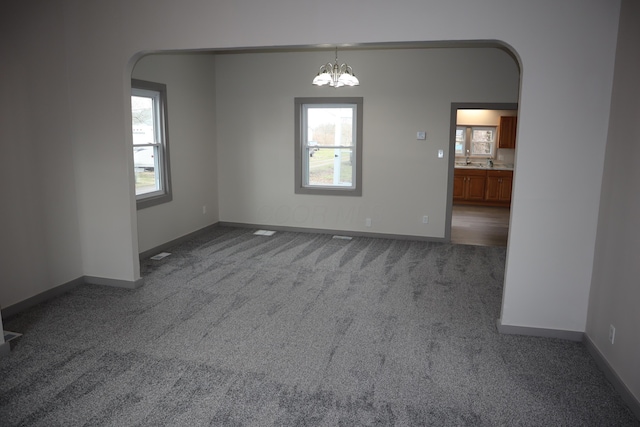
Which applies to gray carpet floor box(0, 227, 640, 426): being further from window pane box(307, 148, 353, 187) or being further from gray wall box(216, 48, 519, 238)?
window pane box(307, 148, 353, 187)

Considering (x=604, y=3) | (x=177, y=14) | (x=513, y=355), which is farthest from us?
(x=177, y=14)

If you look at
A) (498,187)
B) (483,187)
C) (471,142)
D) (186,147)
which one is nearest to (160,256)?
(186,147)

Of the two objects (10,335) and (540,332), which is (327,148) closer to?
(540,332)

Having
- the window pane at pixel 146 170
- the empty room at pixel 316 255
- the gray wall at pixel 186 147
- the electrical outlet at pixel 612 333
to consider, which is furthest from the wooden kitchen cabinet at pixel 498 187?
the electrical outlet at pixel 612 333

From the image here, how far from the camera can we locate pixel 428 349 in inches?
130

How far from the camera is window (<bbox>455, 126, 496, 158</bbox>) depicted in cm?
1016

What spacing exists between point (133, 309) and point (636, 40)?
4.11 metres

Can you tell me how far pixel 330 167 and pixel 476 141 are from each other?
15.8ft

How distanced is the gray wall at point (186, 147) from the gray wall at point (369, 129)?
247 mm

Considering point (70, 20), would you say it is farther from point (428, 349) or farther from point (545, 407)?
point (545, 407)

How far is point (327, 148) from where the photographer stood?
680 centimetres

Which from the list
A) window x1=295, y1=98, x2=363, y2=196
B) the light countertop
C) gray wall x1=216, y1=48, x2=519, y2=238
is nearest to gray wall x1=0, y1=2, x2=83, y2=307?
gray wall x1=216, y1=48, x2=519, y2=238

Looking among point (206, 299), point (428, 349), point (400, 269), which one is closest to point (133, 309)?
point (206, 299)

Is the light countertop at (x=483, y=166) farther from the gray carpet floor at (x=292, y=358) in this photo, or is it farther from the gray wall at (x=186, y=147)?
the gray wall at (x=186, y=147)
